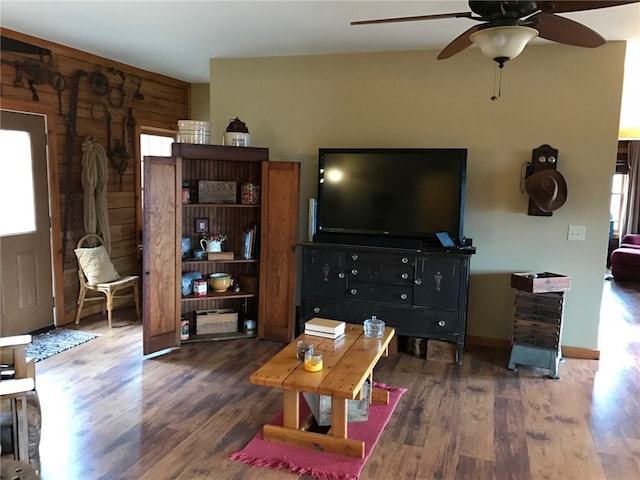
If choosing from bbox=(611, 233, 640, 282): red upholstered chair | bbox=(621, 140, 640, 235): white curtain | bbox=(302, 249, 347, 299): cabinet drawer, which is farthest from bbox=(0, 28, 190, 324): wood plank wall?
bbox=(621, 140, 640, 235): white curtain

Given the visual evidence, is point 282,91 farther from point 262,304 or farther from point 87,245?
point 87,245

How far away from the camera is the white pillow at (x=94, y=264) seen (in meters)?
4.74

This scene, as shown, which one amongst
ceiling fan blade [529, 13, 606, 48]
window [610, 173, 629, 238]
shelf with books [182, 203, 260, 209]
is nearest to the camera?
ceiling fan blade [529, 13, 606, 48]

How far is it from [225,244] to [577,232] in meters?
2.99

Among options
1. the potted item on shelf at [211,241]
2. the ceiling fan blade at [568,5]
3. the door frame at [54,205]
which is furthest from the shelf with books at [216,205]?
the ceiling fan blade at [568,5]

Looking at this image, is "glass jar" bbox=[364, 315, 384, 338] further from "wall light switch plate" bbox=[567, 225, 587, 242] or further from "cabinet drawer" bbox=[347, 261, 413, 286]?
"wall light switch plate" bbox=[567, 225, 587, 242]

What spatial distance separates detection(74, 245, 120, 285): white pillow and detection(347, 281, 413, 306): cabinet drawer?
2.36 m

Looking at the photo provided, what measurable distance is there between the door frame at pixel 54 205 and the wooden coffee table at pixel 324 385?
9.30 ft

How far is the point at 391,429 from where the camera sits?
9.70 ft

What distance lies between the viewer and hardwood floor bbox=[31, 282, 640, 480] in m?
2.58

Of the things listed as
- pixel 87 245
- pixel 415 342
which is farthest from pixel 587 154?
pixel 87 245

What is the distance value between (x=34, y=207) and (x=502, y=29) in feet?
13.2

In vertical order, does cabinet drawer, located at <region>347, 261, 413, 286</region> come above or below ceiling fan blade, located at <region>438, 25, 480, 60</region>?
below

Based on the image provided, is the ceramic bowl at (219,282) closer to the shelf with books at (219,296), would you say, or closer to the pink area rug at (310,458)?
the shelf with books at (219,296)
